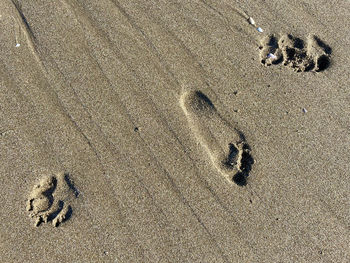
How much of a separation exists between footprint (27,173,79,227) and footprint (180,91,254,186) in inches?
43.5

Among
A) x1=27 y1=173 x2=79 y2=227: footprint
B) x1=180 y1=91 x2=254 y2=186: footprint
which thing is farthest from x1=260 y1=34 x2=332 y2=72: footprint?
x1=27 y1=173 x2=79 y2=227: footprint

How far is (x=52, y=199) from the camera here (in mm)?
2531

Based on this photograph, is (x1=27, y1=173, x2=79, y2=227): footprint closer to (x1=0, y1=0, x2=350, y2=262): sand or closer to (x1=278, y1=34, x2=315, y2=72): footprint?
(x1=0, y1=0, x2=350, y2=262): sand

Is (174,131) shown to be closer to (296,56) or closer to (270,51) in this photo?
(270,51)

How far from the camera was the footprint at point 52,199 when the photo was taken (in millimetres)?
2498

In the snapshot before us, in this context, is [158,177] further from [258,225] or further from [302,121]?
[302,121]

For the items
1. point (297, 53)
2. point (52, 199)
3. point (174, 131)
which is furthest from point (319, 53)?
point (52, 199)

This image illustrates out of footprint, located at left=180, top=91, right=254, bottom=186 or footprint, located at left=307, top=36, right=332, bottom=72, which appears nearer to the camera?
footprint, located at left=180, top=91, right=254, bottom=186

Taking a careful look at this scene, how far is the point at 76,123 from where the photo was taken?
8.70 ft

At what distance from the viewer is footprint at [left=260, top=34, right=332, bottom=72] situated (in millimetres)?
2717

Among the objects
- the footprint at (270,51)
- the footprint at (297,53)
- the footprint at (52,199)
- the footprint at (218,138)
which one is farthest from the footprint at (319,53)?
the footprint at (52,199)

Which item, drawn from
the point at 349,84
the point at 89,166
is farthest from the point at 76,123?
the point at 349,84

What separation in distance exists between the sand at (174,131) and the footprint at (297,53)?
0.03 ft

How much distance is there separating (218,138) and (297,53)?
991 mm
